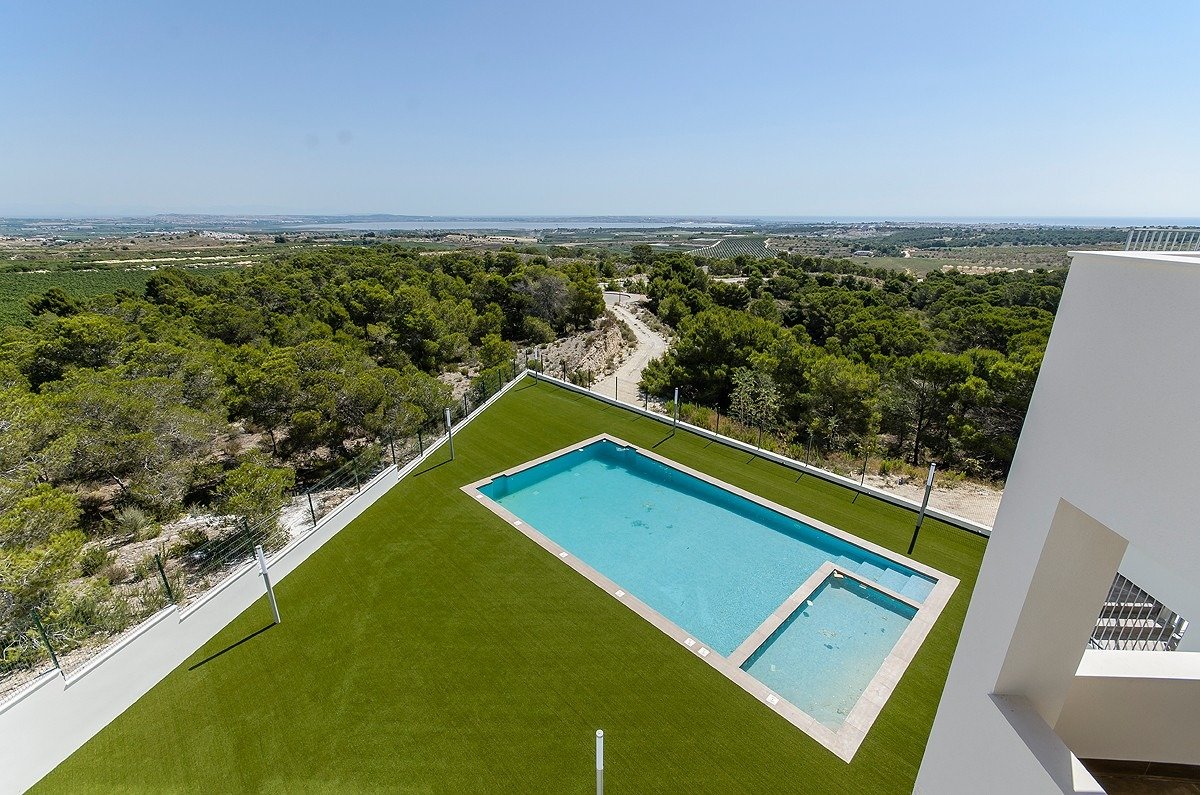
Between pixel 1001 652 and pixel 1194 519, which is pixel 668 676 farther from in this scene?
pixel 1194 519

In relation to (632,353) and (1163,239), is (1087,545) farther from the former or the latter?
(632,353)

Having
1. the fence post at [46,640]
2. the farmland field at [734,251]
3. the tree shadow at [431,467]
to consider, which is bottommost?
the tree shadow at [431,467]

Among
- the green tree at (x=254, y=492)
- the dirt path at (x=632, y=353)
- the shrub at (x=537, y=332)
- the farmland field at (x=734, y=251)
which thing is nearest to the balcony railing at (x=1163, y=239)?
the green tree at (x=254, y=492)

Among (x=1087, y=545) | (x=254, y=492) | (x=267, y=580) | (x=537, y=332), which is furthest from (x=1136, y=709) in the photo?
(x=537, y=332)

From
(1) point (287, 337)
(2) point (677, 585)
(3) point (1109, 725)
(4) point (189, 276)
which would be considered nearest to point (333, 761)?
(2) point (677, 585)

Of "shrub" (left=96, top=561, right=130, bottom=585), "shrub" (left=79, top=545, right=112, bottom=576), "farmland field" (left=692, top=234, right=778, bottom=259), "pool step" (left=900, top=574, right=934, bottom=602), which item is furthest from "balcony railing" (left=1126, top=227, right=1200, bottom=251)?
"farmland field" (left=692, top=234, right=778, bottom=259)

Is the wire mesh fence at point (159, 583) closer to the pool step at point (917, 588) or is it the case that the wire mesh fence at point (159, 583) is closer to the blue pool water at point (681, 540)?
the blue pool water at point (681, 540)

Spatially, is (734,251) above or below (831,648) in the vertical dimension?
above
